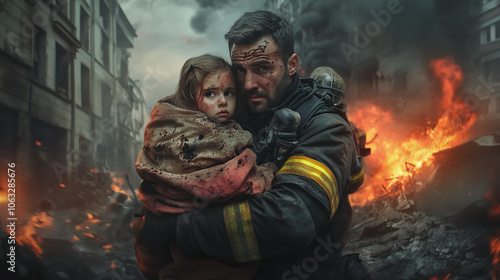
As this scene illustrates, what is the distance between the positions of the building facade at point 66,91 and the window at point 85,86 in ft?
0.06

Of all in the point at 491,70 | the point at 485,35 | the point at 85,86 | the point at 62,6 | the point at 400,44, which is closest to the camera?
the point at 62,6

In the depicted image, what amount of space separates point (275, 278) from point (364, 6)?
1286 cm

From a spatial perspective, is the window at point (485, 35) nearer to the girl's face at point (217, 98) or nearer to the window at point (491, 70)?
the window at point (491, 70)

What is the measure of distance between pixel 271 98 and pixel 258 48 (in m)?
0.37

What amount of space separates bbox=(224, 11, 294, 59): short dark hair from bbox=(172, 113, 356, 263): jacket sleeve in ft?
3.31

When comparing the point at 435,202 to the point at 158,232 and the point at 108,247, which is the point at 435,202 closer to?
the point at 108,247

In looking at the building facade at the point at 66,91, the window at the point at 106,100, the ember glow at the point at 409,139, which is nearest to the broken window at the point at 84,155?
the building facade at the point at 66,91

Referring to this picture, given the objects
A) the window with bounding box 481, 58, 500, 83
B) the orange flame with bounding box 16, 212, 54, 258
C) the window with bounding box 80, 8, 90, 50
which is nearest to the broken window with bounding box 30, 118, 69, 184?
the orange flame with bounding box 16, 212, 54, 258

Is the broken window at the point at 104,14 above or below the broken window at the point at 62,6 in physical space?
above

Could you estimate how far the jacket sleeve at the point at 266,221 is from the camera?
1627 millimetres

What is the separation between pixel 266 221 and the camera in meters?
1.62

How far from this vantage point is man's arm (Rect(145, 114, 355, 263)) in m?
1.63

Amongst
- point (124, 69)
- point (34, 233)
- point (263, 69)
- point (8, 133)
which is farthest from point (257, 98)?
point (124, 69)

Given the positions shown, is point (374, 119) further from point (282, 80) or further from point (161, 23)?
point (282, 80)
